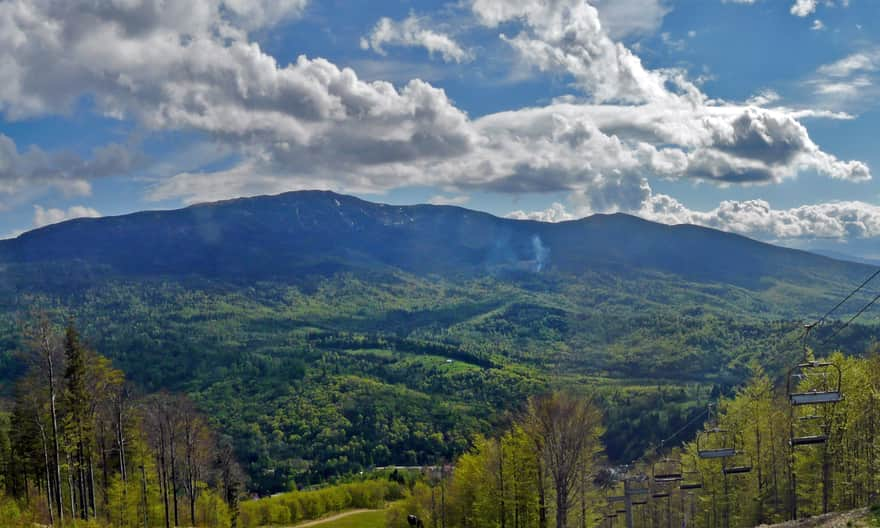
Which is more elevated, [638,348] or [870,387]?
[870,387]

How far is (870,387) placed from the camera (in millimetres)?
37219

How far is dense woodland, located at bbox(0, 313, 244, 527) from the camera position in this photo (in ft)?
113

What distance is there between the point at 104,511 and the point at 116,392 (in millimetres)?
10584

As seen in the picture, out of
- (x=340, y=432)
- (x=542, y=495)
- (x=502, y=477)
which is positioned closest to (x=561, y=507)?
(x=542, y=495)

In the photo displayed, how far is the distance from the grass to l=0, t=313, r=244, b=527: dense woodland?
25.1 metres

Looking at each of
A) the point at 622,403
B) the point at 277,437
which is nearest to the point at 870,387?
the point at 622,403

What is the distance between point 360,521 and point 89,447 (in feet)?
164

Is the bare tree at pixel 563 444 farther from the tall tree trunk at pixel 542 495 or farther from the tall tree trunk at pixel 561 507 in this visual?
the tall tree trunk at pixel 542 495

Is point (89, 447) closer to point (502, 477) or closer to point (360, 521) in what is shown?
point (502, 477)

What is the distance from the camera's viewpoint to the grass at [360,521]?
271 feet

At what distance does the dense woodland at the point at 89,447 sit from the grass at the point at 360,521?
82.5 feet

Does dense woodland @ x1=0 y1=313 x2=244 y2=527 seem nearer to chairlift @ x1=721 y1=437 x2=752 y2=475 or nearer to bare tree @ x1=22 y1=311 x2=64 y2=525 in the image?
bare tree @ x1=22 y1=311 x2=64 y2=525

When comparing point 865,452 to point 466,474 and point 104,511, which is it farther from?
point 104,511

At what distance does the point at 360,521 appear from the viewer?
8600 cm
